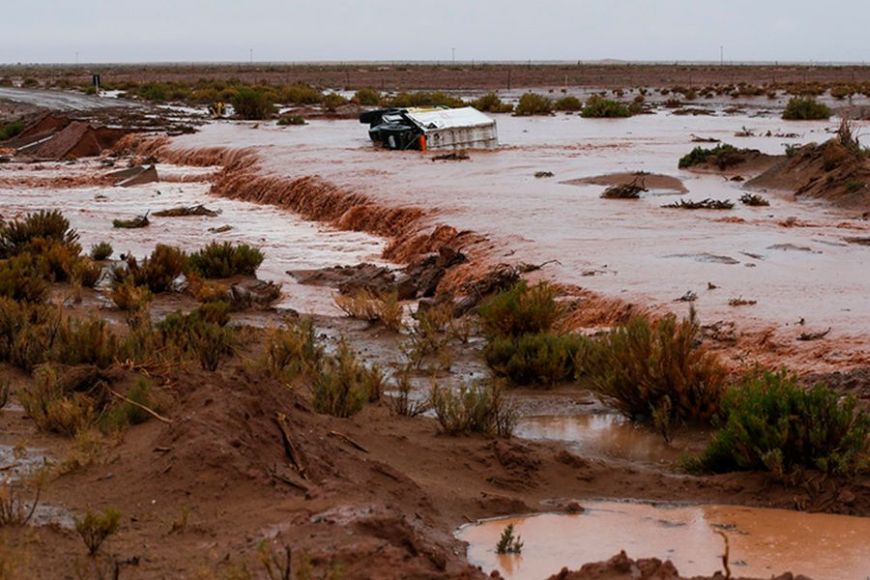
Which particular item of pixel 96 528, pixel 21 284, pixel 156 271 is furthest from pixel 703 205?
pixel 96 528

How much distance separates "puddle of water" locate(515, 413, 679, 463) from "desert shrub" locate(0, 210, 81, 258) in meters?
10.8

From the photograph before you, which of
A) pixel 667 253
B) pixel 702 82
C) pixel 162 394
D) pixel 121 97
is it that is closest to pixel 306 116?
pixel 121 97

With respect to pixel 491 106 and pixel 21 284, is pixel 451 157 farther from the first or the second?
pixel 491 106

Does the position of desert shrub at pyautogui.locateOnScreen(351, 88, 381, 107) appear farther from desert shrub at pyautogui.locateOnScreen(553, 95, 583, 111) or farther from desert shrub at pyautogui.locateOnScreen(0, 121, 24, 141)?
desert shrub at pyautogui.locateOnScreen(0, 121, 24, 141)

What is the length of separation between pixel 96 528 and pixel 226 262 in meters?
12.0

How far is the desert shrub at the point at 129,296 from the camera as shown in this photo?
14.4 m

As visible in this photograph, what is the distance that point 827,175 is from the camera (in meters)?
23.9

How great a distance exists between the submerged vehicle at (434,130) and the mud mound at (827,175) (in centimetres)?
972

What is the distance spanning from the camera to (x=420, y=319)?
13.7 m

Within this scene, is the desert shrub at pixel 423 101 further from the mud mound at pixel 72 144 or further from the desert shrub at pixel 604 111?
the mud mound at pixel 72 144

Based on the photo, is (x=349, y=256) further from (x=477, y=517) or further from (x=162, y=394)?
(x=477, y=517)

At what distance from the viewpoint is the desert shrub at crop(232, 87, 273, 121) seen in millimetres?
50719

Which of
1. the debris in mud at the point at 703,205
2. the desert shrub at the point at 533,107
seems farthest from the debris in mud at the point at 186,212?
the desert shrub at the point at 533,107

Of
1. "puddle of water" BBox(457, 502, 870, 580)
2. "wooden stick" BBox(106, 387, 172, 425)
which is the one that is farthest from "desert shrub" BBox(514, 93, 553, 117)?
"puddle of water" BBox(457, 502, 870, 580)
